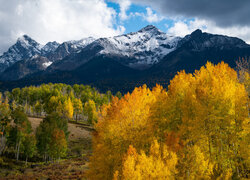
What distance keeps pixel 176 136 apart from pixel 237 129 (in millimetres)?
6947

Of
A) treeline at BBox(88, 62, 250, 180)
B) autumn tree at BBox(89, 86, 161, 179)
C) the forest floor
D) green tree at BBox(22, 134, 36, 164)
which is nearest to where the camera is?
treeline at BBox(88, 62, 250, 180)

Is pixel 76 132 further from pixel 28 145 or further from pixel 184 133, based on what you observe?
pixel 184 133

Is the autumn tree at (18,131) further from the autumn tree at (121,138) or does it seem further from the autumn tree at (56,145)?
the autumn tree at (121,138)

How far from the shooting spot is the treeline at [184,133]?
20578mm

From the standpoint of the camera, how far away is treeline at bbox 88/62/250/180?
20578 millimetres

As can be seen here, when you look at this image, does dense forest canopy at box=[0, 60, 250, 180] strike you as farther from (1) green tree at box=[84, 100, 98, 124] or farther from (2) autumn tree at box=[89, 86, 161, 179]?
(1) green tree at box=[84, 100, 98, 124]

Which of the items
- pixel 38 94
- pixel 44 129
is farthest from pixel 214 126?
pixel 38 94

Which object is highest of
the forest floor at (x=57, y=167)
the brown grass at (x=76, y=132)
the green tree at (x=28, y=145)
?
the brown grass at (x=76, y=132)

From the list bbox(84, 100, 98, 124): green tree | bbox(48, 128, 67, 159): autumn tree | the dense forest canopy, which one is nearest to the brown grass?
bbox(84, 100, 98, 124): green tree

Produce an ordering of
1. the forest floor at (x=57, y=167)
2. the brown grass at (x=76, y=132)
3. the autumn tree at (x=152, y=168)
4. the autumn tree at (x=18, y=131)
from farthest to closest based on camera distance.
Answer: the brown grass at (x=76, y=132)
the autumn tree at (x=18, y=131)
the forest floor at (x=57, y=167)
the autumn tree at (x=152, y=168)

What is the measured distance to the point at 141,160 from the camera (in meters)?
22.2

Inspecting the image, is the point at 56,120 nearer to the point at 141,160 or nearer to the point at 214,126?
the point at 141,160

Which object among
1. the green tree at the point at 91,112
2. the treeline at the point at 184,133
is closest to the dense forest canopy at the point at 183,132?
the treeline at the point at 184,133

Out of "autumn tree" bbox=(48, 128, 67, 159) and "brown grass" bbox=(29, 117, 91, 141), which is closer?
"autumn tree" bbox=(48, 128, 67, 159)
